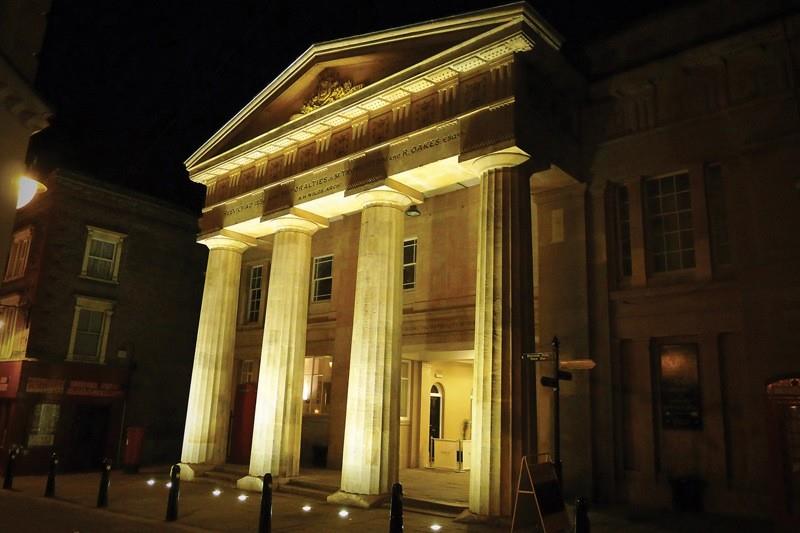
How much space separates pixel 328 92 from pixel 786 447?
12.2m

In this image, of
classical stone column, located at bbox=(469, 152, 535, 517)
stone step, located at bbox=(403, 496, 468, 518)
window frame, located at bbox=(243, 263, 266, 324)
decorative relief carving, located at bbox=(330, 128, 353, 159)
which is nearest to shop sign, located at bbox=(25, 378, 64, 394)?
window frame, located at bbox=(243, 263, 266, 324)

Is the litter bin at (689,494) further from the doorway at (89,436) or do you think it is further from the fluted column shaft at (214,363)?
the doorway at (89,436)

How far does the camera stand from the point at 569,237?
1320 centimetres

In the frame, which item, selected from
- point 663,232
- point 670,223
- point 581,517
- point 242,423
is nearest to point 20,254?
point 242,423

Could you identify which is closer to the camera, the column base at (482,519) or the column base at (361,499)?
the column base at (482,519)

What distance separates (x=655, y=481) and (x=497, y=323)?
441 cm

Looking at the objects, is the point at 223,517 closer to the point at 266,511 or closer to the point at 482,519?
the point at 266,511

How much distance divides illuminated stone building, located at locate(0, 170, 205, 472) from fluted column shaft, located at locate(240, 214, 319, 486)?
6.75 meters

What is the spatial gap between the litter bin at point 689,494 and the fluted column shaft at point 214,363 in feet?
38.9

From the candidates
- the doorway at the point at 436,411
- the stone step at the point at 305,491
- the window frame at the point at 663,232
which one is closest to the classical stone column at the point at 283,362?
the stone step at the point at 305,491

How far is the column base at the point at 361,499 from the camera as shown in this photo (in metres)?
11.9

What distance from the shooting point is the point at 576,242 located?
514 inches

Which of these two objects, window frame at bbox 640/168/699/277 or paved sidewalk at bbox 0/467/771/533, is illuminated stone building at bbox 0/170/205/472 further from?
window frame at bbox 640/168/699/277

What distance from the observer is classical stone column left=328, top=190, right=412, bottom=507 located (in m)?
12.3
